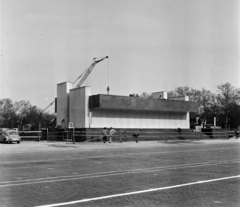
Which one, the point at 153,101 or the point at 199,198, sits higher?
the point at 153,101

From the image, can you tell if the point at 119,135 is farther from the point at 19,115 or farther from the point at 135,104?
the point at 19,115

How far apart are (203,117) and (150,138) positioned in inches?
2074

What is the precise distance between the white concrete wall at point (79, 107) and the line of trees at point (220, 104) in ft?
158

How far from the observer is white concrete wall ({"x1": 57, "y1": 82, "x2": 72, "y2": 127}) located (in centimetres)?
4025

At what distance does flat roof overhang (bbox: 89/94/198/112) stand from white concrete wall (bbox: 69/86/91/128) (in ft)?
2.26

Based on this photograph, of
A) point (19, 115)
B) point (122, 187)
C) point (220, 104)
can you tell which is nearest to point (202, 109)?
point (220, 104)

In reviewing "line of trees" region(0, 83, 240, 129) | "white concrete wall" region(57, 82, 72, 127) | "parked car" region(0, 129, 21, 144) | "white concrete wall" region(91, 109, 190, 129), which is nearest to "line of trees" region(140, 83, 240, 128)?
"line of trees" region(0, 83, 240, 129)

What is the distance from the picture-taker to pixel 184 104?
43750 millimetres

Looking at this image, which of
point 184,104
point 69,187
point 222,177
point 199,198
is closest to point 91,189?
point 69,187

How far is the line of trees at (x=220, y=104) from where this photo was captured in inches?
3184

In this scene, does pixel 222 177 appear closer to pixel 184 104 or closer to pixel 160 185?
pixel 160 185

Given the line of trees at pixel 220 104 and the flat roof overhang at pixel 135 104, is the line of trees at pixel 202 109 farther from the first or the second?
the flat roof overhang at pixel 135 104

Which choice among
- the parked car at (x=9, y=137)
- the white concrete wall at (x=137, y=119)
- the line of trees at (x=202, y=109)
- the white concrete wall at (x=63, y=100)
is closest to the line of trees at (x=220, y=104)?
the line of trees at (x=202, y=109)

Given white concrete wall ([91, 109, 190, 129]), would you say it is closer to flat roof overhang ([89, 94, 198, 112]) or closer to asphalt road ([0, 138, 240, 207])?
flat roof overhang ([89, 94, 198, 112])
